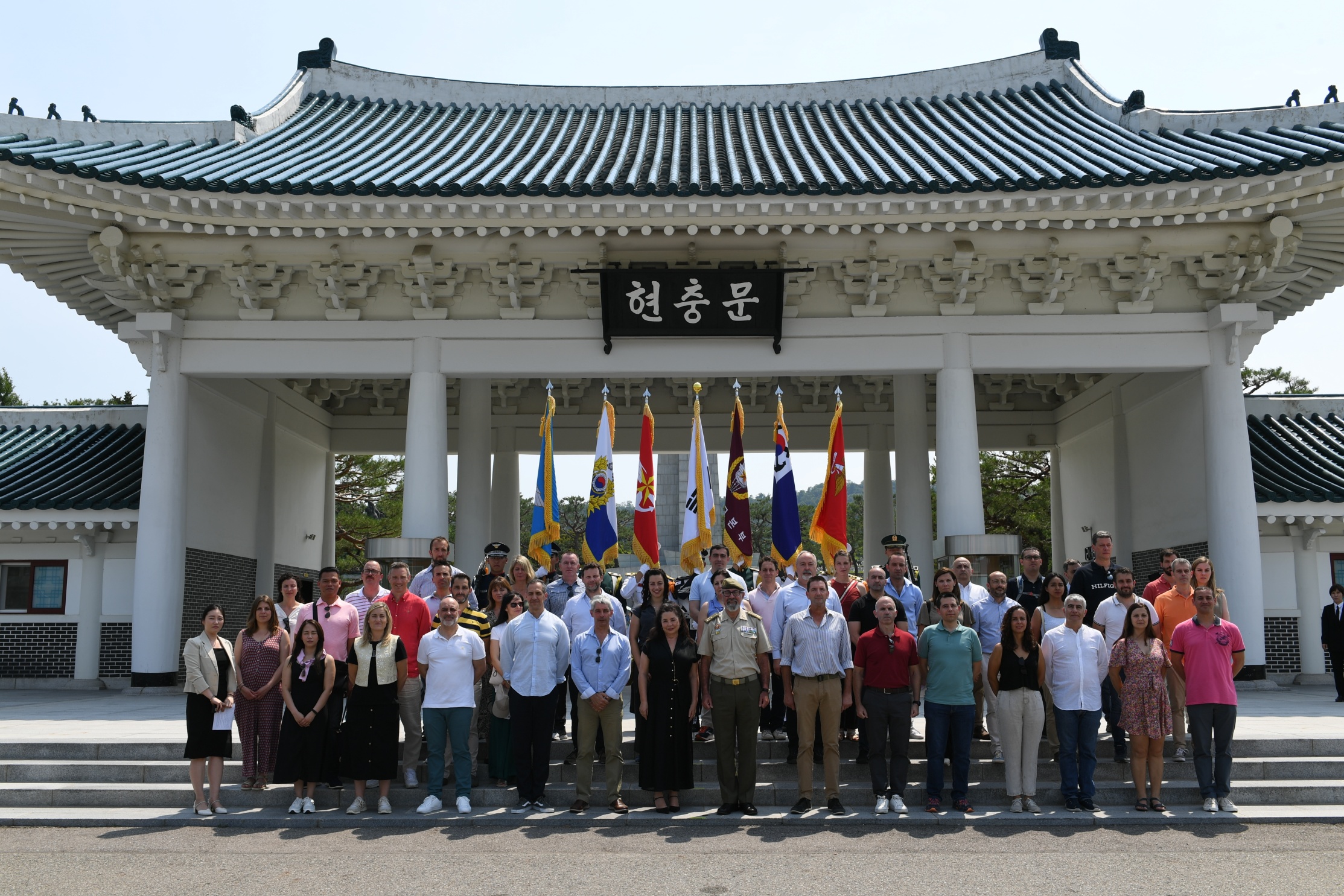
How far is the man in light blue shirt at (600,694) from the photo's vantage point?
7590 mm

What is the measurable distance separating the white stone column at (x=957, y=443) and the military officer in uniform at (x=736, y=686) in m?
4.68

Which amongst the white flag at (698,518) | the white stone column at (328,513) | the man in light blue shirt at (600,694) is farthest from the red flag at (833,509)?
the white stone column at (328,513)

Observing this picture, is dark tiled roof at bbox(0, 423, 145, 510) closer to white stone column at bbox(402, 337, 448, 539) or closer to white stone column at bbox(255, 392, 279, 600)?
white stone column at bbox(255, 392, 279, 600)

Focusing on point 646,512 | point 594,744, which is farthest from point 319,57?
point 594,744

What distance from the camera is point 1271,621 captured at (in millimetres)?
12961

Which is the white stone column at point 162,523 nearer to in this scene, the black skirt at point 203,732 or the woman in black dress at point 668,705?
the black skirt at point 203,732

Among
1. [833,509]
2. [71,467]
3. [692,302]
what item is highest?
[692,302]

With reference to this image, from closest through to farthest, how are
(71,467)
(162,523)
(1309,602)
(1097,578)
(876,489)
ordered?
(1097,578)
(162,523)
(1309,602)
(71,467)
(876,489)

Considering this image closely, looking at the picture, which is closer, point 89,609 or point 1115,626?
point 1115,626

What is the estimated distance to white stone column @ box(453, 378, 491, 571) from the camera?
14.2 metres

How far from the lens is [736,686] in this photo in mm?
7633

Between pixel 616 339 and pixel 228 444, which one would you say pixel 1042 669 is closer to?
pixel 616 339

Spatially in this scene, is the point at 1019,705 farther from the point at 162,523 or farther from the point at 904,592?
the point at 162,523

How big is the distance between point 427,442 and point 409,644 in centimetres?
425
